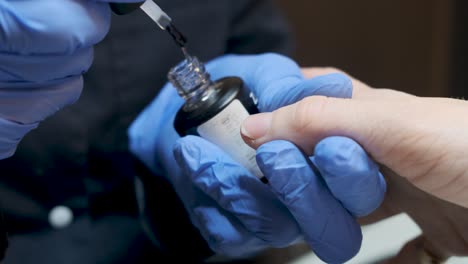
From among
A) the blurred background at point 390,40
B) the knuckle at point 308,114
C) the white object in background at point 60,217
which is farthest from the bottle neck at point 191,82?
the blurred background at point 390,40

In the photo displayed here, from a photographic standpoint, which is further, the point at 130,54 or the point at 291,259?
the point at 130,54

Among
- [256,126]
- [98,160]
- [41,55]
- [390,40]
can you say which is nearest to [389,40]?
[390,40]

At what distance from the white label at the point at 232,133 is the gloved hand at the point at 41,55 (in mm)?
128

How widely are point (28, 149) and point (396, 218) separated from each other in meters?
0.44

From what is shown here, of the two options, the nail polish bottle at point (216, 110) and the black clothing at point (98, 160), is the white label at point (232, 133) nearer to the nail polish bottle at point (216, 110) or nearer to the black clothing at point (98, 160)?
the nail polish bottle at point (216, 110)

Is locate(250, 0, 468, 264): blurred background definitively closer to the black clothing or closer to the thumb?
the black clothing

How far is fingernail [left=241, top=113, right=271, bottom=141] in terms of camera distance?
52cm

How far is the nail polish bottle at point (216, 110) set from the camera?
0.56 metres

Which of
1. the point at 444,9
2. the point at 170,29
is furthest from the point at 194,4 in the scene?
the point at 444,9

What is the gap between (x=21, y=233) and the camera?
2.42ft

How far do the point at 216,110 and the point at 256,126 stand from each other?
5 cm

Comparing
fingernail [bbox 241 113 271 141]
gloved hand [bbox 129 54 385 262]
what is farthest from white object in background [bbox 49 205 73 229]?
fingernail [bbox 241 113 271 141]

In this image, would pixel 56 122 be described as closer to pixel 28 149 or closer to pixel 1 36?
pixel 28 149

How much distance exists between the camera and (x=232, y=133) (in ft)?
1.85
